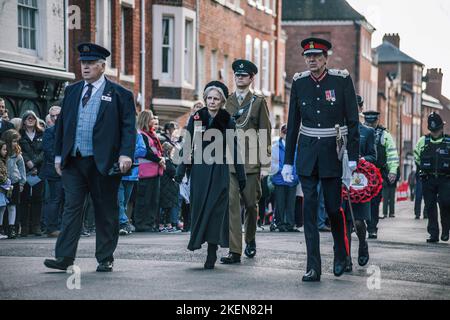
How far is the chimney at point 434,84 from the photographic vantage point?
14800 centimetres

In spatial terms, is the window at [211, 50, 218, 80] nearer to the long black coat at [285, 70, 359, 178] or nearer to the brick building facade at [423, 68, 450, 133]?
the long black coat at [285, 70, 359, 178]

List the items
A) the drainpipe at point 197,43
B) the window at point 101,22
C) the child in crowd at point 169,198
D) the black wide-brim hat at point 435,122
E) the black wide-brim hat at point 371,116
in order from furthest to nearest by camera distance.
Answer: the drainpipe at point 197,43 < the window at point 101,22 < the child in crowd at point 169,198 < the black wide-brim hat at point 435,122 < the black wide-brim hat at point 371,116

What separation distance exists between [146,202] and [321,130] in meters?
9.26

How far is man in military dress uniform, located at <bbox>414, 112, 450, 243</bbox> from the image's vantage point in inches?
748

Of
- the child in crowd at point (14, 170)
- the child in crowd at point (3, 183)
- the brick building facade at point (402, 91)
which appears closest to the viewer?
the child in crowd at point (3, 183)

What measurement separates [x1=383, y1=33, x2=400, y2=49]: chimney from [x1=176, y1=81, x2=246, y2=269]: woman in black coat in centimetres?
11250

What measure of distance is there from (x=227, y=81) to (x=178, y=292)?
3418 cm

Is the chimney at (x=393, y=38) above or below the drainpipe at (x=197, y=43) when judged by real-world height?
above

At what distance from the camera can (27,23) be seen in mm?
26078

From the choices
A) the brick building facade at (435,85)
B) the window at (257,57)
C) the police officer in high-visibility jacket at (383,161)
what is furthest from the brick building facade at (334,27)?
the brick building facade at (435,85)

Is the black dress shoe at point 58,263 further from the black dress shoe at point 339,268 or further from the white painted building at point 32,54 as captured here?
the white painted building at point 32,54

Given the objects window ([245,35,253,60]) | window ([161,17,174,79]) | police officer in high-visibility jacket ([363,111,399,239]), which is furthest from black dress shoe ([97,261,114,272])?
window ([245,35,253,60])

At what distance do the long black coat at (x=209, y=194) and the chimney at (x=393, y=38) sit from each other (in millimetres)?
112520

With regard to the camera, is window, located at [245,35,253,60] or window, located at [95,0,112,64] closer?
window, located at [95,0,112,64]
